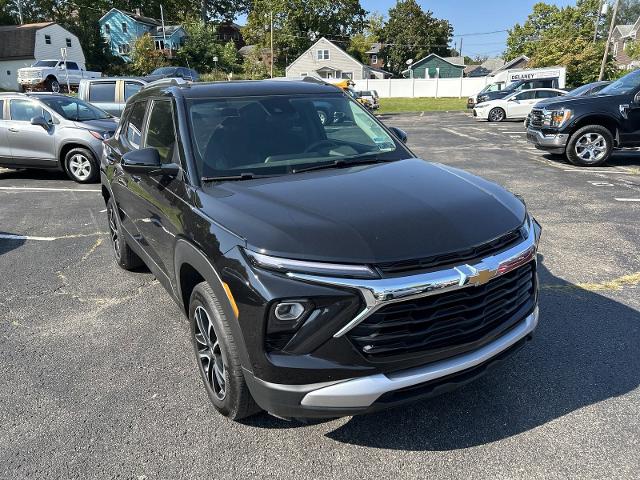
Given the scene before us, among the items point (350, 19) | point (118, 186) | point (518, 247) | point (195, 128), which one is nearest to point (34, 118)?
point (118, 186)

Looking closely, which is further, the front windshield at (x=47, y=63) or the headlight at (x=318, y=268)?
the front windshield at (x=47, y=63)

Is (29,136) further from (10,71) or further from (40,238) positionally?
(10,71)

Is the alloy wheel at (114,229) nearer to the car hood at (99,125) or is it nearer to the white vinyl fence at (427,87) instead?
the car hood at (99,125)

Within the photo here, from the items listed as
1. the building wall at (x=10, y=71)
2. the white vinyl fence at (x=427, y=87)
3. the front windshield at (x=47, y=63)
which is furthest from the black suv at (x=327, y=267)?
the building wall at (x=10, y=71)

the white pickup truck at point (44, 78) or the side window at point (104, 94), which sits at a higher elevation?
the white pickup truck at point (44, 78)

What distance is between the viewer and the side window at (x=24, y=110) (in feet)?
33.1

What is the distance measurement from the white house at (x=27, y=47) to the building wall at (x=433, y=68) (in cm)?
4452

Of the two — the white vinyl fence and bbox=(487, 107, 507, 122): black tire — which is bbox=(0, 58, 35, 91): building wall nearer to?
the white vinyl fence

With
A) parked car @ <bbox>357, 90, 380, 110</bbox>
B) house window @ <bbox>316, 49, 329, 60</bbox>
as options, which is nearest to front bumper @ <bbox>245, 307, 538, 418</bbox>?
parked car @ <bbox>357, 90, 380, 110</bbox>

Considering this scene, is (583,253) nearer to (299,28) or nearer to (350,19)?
(299,28)

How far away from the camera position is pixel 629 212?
6.90 meters

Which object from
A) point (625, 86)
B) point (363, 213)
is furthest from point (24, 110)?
point (625, 86)

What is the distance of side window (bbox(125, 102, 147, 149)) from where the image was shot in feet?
13.9

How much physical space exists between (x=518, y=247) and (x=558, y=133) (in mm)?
9150
